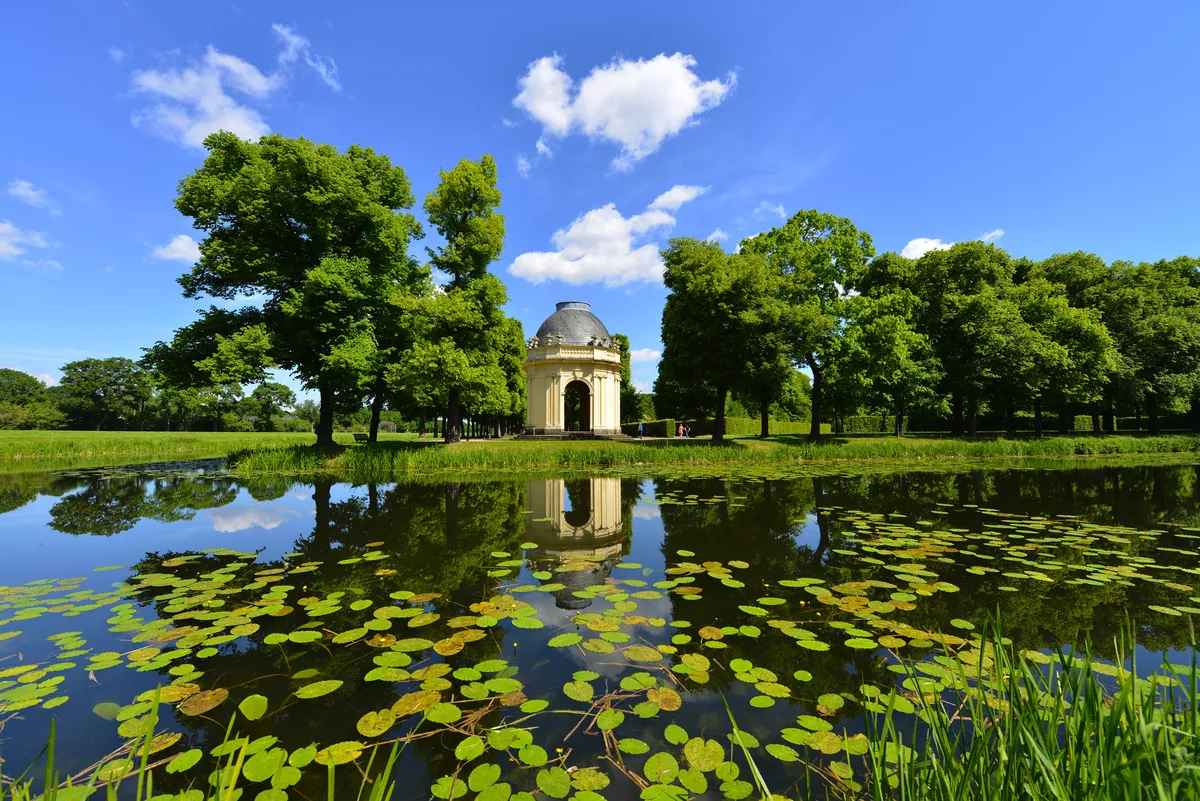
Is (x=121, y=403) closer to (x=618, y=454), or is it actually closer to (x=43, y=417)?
(x=43, y=417)

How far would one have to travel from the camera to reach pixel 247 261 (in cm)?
1752

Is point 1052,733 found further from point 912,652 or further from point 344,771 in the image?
point 344,771

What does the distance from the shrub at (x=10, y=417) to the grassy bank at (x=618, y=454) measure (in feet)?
180

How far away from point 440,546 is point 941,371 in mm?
Result: 30104

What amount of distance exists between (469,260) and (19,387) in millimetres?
95893

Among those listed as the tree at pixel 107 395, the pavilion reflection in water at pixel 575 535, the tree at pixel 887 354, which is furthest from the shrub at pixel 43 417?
the tree at pixel 887 354

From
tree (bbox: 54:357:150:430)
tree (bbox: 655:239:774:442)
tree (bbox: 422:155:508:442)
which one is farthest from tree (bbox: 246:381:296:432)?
tree (bbox: 655:239:774:442)

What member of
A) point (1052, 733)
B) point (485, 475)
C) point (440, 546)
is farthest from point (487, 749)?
point (485, 475)

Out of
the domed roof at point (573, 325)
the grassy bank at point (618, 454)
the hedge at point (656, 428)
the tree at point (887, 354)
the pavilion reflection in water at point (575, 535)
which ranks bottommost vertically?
the pavilion reflection in water at point (575, 535)

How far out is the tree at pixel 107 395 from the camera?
2359 inches

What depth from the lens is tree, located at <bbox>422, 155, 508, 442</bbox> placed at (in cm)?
2123

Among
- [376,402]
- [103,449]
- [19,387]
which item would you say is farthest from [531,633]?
[19,387]

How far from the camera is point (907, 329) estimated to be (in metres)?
25.4

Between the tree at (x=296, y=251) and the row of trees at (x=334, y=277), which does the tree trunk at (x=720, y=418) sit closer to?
the row of trees at (x=334, y=277)
